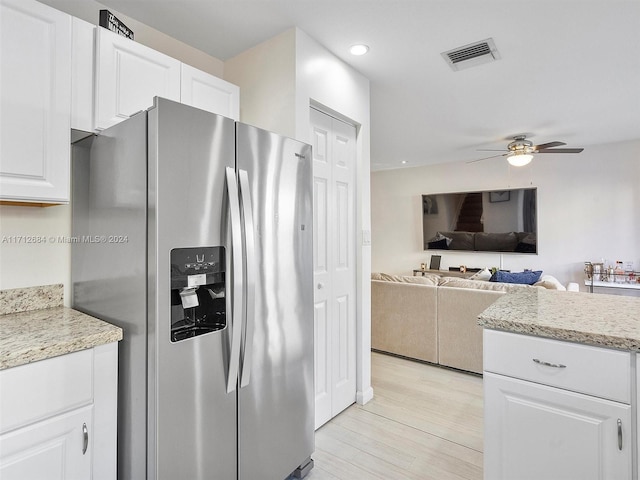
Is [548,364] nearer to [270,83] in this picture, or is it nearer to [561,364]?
[561,364]

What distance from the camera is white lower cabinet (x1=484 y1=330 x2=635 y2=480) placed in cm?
115

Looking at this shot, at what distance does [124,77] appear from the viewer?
1540 mm

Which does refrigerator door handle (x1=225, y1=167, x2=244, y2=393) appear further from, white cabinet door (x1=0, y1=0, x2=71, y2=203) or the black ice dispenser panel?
white cabinet door (x1=0, y1=0, x2=71, y2=203)

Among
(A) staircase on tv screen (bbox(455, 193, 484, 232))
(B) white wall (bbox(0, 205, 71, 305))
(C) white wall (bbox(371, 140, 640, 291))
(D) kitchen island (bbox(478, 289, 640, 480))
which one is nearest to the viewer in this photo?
(D) kitchen island (bbox(478, 289, 640, 480))

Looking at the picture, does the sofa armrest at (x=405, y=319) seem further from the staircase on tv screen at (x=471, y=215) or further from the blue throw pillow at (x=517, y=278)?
the staircase on tv screen at (x=471, y=215)

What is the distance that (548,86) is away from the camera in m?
2.92

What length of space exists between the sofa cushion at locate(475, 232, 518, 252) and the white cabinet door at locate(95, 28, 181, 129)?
17.8 ft

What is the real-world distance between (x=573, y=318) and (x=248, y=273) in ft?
4.29

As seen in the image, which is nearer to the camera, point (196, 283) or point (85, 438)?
point (85, 438)

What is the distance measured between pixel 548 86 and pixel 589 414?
9.04ft

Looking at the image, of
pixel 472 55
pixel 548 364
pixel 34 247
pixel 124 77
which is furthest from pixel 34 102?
pixel 472 55

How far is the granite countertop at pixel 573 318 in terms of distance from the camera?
3.85 ft

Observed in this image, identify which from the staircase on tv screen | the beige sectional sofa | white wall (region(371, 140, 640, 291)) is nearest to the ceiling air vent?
the beige sectional sofa

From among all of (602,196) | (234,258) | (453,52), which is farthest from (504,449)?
(602,196)
